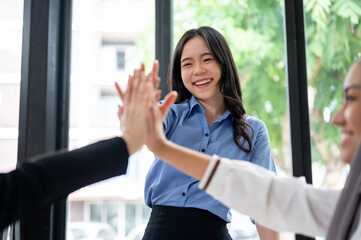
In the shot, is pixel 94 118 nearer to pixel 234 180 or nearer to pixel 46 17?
pixel 46 17

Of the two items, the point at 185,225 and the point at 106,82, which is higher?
the point at 106,82

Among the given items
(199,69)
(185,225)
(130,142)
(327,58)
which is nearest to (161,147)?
(130,142)

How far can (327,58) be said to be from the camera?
6.60ft

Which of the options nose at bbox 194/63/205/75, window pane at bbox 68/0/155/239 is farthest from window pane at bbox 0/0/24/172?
nose at bbox 194/63/205/75

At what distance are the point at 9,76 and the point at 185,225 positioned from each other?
3.37ft

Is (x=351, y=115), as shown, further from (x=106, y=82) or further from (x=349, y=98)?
(x=106, y=82)

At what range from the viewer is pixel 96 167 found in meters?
0.94

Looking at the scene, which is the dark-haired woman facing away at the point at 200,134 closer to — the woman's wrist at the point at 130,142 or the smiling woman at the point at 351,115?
the woman's wrist at the point at 130,142

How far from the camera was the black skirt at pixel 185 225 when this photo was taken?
55.2 inches

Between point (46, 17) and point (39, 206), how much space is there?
3.45 ft

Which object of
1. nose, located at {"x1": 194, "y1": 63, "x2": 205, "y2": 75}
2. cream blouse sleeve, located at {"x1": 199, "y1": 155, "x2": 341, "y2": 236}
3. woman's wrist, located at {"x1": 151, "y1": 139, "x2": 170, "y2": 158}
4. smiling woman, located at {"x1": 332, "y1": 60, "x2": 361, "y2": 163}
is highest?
nose, located at {"x1": 194, "y1": 63, "x2": 205, "y2": 75}

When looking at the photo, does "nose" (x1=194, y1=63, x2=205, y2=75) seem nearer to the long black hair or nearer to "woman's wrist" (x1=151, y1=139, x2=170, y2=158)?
the long black hair

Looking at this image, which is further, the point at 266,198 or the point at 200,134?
the point at 200,134

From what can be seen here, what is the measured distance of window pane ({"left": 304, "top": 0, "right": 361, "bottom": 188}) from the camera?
1.92 meters
